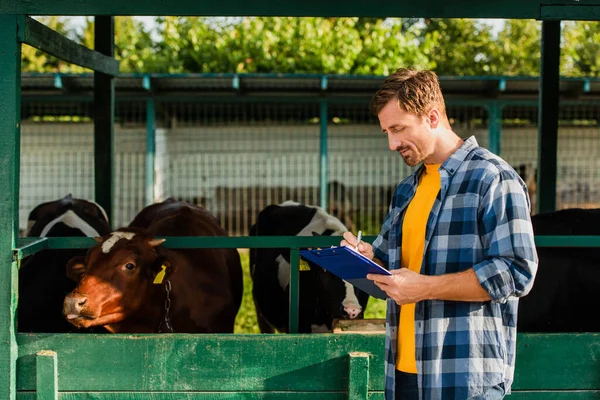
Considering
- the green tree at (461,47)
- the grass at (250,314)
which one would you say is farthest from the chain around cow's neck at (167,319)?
the green tree at (461,47)

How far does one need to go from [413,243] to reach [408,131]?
0.45m

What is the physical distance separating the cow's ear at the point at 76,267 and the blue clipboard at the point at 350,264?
2.32 m

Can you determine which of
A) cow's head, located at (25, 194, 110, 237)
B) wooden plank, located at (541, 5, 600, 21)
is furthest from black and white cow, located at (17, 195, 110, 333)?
wooden plank, located at (541, 5, 600, 21)

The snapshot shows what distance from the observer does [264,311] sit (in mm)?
8406

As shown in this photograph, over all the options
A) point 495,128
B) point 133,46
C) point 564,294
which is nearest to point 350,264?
point 564,294

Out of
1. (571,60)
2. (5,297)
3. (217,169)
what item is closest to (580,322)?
(5,297)

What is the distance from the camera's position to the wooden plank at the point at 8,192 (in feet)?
13.7

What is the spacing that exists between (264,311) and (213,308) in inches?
80.0

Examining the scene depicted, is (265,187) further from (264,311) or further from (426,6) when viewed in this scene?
(426,6)

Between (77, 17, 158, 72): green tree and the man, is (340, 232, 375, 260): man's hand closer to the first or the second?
the man

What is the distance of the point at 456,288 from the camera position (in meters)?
2.99

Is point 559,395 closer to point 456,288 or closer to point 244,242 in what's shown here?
point 456,288

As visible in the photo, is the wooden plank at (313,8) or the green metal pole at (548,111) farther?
the green metal pole at (548,111)

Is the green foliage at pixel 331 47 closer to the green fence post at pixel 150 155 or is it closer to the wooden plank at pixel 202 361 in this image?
the green fence post at pixel 150 155
